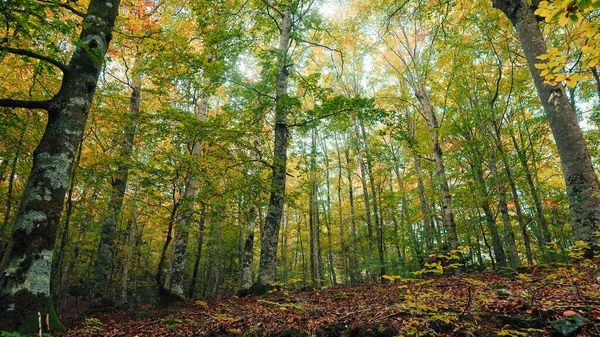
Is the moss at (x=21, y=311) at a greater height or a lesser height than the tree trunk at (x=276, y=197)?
lesser

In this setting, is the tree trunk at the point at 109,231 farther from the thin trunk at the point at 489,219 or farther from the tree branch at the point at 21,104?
the thin trunk at the point at 489,219

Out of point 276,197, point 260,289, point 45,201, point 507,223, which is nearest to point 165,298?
point 260,289

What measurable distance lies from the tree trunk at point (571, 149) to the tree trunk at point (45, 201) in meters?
8.03

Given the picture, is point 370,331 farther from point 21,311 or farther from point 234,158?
point 234,158

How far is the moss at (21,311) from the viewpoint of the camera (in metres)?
3.35

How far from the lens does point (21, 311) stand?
3.46 metres

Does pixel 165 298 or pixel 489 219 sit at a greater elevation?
pixel 489 219

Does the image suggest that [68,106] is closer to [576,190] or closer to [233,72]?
[233,72]

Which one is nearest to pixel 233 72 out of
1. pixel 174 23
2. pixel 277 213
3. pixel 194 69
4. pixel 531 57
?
pixel 194 69

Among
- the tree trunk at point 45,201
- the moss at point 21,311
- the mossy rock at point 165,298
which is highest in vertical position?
the tree trunk at point 45,201

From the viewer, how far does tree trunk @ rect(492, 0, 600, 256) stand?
4.67 m

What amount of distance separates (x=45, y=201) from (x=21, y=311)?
141 cm

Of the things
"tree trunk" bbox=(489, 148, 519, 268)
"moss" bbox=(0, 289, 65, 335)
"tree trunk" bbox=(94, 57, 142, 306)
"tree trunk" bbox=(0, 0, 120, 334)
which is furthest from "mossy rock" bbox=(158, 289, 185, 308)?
"tree trunk" bbox=(489, 148, 519, 268)

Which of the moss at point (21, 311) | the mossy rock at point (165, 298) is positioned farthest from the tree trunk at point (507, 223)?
the moss at point (21, 311)
